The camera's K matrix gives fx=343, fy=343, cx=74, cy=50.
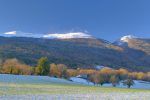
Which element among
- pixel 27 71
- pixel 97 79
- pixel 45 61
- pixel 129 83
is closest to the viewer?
pixel 45 61

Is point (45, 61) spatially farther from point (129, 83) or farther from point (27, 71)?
point (129, 83)

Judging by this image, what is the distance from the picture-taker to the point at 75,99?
112ft

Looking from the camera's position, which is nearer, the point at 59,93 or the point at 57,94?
the point at 57,94

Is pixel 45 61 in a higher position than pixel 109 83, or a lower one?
higher

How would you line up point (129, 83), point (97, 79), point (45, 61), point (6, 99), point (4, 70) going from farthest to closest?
point (97, 79) < point (129, 83) < point (4, 70) < point (45, 61) < point (6, 99)

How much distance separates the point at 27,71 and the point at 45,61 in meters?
29.7

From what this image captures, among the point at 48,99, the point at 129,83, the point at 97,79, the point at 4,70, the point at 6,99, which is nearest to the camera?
the point at 6,99

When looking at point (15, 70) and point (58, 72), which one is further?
point (58, 72)

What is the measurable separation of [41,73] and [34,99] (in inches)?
4038

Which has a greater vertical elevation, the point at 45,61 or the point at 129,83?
the point at 45,61

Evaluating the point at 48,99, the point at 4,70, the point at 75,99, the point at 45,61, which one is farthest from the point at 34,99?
the point at 4,70

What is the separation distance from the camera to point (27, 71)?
15938 centimetres

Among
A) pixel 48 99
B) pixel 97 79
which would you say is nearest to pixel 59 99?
pixel 48 99

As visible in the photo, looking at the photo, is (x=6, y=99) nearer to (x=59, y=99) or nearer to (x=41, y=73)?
(x=59, y=99)
